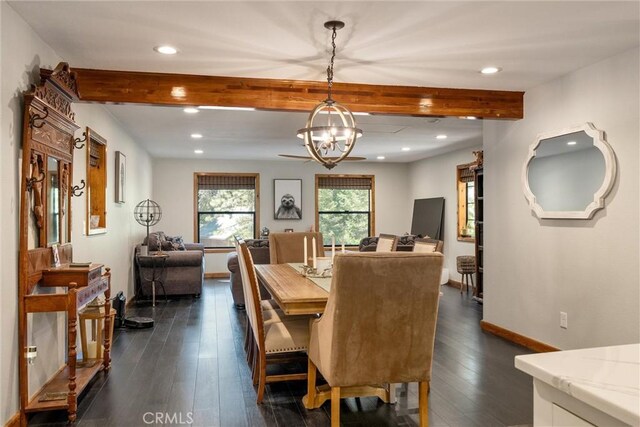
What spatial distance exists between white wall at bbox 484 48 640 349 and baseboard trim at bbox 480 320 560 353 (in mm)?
48

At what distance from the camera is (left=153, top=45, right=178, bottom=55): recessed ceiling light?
128 inches

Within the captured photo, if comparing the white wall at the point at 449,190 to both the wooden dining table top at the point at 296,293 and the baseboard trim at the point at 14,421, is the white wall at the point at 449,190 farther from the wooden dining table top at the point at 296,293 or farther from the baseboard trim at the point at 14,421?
the baseboard trim at the point at 14,421

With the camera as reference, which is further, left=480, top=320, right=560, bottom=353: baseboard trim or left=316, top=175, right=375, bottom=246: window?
left=316, top=175, right=375, bottom=246: window

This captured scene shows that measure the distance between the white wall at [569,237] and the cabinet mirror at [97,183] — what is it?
401 cm

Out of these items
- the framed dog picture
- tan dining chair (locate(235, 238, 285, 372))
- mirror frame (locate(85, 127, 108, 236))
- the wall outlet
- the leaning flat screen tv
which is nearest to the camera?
tan dining chair (locate(235, 238, 285, 372))

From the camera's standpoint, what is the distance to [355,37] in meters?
3.08

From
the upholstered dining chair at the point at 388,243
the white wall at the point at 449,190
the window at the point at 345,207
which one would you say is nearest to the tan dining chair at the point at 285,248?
the upholstered dining chair at the point at 388,243

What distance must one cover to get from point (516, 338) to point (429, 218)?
4.73 metres

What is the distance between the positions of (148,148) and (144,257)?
87.1 inches

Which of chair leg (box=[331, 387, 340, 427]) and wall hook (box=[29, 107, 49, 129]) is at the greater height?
wall hook (box=[29, 107, 49, 129])

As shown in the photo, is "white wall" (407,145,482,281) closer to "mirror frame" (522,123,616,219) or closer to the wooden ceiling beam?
the wooden ceiling beam

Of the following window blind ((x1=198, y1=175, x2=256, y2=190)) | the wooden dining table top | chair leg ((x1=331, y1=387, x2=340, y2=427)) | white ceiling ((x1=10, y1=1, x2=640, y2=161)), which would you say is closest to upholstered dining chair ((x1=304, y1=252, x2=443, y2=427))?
chair leg ((x1=331, y1=387, x2=340, y2=427))

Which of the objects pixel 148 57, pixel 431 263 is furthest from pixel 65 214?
pixel 431 263

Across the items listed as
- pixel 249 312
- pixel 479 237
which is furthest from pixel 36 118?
pixel 479 237
